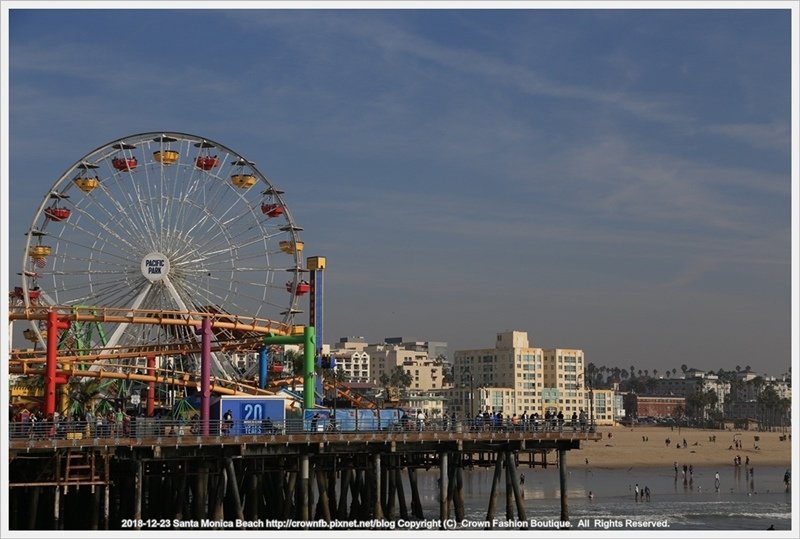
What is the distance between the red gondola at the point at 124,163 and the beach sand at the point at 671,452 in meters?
62.0

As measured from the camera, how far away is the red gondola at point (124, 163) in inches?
2704

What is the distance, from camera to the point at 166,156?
69.4 m

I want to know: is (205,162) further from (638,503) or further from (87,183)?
(638,503)

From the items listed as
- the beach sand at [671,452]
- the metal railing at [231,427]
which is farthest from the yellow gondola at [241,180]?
the beach sand at [671,452]

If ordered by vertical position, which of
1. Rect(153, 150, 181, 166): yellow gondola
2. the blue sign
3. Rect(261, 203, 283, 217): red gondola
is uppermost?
Rect(153, 150, 181, 166): yellow gondola

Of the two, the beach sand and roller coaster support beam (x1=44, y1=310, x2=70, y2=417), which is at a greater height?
roller coaster support beam (x1=44, y1=310, x2=70, y2=417)

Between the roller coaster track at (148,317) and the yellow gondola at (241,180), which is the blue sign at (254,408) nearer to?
the roller coaster track at (148,317)

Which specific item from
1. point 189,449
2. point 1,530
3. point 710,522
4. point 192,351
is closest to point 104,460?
point 189,449

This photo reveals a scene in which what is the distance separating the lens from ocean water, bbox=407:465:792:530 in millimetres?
61625

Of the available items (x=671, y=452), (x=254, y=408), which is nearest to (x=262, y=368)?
(x=254, y=408)

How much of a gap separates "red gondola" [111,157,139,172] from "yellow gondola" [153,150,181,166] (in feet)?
4.11

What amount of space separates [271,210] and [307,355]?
1568 centimetres

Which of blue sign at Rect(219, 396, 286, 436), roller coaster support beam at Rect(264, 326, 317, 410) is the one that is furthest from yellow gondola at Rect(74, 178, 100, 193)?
blue sign at Rect(219, 396, 286, 436)

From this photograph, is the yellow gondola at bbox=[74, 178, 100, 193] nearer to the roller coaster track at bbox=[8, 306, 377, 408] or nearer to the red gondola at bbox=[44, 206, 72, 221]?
the red gondola at bbox=[44, 206, 72, 221]
